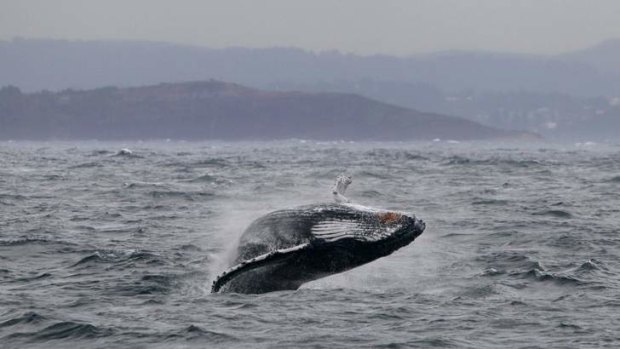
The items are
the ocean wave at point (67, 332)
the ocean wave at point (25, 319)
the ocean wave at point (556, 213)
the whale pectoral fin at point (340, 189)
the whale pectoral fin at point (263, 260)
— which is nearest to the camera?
the ocean wave at point (67, 332)

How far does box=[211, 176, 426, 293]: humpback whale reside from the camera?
44.0ft

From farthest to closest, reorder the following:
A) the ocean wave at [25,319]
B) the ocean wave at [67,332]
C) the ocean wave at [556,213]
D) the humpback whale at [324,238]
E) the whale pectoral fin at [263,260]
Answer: the ocean wave at [556,213]
the humpback whale at [324,238]
the whale pectoral fin at [263,260]
the ocean wave at [25,319]
the ocean wave at [67,332]

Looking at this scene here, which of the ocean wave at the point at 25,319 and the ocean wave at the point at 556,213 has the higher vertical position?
the ocean wave at the point at 556,213

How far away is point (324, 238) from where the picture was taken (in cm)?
1339

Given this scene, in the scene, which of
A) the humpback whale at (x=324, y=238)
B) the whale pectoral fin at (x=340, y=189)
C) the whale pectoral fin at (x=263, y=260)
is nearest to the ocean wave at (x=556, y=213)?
the whale pectoral fin at (x=340, y=189)

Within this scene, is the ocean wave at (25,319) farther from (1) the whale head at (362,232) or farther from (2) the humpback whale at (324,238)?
(1) the whale head at (362,232)

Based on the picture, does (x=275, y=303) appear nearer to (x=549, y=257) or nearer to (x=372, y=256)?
(x=372, y=256)

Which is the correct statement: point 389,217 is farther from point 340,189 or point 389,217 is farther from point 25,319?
point 25,319

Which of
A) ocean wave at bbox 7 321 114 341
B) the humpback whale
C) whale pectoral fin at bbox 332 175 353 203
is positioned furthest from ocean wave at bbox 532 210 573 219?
ocean wave at bbox 7 321 114 341

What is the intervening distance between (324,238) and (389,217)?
105cm

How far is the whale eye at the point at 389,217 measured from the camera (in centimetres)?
1352

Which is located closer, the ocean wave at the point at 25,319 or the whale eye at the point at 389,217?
the ocean wave at the point at 25,319

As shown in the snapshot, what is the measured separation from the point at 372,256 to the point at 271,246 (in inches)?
62.5

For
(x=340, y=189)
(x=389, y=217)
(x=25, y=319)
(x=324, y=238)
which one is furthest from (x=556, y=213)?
(x=25, y=319)
